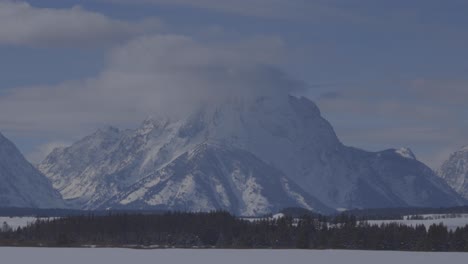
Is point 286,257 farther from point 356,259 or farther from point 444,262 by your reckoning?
point 444,262

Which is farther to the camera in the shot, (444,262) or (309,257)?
(309,257)

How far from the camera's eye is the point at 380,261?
179500mm

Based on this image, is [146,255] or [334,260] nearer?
[334,260]

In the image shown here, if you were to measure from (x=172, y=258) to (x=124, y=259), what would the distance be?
10470mm

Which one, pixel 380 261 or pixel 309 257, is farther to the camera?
pixel 309 257

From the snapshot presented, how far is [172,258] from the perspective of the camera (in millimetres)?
185375

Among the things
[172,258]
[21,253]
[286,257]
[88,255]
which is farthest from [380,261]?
[21,253]

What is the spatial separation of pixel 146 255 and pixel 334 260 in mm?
36522

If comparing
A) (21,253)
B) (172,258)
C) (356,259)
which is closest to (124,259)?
(172,258)

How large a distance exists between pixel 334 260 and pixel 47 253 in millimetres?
54509

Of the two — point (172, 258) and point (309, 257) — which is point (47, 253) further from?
point (309, 257)

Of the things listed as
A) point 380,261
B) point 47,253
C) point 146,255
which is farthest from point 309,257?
point 47,253

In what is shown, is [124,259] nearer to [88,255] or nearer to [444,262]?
[88,255]

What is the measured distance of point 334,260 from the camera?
182250mm
